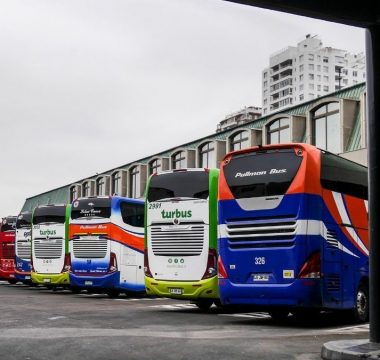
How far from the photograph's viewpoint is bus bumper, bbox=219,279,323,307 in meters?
13.1

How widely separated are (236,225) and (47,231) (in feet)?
46.2

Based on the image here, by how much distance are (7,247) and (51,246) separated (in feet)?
25.9

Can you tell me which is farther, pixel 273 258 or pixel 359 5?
pixel 273 258

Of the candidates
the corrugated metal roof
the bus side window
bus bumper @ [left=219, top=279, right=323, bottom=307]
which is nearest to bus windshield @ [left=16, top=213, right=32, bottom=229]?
the bus side window

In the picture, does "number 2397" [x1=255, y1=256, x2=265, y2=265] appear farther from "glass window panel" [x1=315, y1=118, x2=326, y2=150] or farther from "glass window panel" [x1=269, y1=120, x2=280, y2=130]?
"glass window panel" [x1=269, y1=120, x2=280, y2=130]

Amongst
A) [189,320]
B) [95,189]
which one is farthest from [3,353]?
[95,189]

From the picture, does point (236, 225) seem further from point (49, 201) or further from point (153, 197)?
point (49, 201)

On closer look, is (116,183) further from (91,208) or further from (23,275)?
(91,208)

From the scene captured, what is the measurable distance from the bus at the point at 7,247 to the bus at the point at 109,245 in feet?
32.2

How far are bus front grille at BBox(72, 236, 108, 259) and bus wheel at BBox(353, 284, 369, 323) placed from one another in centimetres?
1049

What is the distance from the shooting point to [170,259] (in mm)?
16859

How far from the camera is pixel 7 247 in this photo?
3341cm

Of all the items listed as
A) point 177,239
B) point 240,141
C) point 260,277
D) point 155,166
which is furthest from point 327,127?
point 260,277

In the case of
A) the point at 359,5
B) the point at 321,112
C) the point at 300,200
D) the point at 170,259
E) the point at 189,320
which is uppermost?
the point at 321,112
